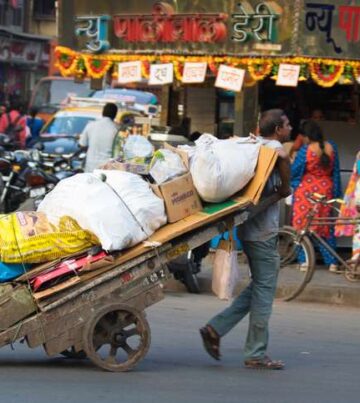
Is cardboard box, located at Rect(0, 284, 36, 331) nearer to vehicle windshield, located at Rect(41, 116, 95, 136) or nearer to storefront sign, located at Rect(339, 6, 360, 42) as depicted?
storefront sign, located at Rect(339, 6, 360, 42)

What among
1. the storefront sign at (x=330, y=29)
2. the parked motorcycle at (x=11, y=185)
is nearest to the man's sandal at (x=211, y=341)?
the storefront sign at (x=330, y=29)

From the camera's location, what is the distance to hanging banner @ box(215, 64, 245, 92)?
1340cm

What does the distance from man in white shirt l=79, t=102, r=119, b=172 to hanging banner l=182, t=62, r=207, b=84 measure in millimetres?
1247

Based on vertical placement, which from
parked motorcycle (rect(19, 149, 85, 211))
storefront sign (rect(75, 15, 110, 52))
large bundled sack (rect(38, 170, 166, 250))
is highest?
storefront sign (rect(75, 15, 110, 52))

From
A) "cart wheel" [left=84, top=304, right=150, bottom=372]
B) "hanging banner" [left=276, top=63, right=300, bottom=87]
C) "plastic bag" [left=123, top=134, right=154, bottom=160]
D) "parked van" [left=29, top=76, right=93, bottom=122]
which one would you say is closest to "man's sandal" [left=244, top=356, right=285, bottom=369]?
"cart wheel" [left=84, top=304, right=150, bottom=372]

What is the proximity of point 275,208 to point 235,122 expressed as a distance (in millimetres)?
7319

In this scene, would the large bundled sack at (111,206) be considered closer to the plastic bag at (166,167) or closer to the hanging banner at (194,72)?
the plastic bag at (166,167)

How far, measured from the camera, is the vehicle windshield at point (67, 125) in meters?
22.8

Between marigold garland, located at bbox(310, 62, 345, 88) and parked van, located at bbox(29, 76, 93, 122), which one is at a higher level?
marigold garland, located at bbox(310, 62, 345, 88)

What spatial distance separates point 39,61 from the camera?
43.8 m

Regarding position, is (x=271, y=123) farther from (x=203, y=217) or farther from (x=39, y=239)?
(x=39, y=239)

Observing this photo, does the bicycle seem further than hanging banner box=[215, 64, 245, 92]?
No

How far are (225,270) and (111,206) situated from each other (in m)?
0.92

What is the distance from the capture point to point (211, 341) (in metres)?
7.75
